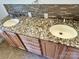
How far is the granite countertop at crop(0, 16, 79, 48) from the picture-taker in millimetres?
1307

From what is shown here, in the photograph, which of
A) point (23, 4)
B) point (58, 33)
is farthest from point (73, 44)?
point (23, 4)

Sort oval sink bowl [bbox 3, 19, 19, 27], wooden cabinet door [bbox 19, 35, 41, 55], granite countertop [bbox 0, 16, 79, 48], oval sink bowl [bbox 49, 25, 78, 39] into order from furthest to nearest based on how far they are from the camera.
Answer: oval sink bowl [bbox 3, 19, 19, 27] → wooden cabinet door [bbox 19, 35, 41, 55] → oval sink bowl [bbox 49, 25, 78, 39] → granite countertop [bbox 0, 16, 79, 48]

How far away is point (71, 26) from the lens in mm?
1542

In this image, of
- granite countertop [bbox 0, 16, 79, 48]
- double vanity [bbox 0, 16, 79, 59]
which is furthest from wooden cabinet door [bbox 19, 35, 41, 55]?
granite countertop [bbox 0, 16, 79, 48]

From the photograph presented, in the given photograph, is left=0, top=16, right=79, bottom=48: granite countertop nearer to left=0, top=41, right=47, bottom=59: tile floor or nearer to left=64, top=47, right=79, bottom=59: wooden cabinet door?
left=64, top=47, right=79, bottom=59: wooden cabinet door

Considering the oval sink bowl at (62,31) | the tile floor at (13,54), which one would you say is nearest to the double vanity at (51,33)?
the oval sink bowl at (62,31)

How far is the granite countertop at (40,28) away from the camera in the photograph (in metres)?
1.31

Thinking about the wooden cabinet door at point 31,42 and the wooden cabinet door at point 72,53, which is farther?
the wooden cabinet door at point 31,42

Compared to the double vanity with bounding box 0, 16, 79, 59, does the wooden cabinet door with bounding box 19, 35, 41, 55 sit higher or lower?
lower

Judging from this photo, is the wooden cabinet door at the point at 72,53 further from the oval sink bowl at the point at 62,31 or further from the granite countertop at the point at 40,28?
the oval sink bowl at the point at 62,31

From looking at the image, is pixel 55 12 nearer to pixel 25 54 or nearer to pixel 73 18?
pixel 73 18

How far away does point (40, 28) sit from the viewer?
5.20 feet

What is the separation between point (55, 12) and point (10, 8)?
3.33 feet

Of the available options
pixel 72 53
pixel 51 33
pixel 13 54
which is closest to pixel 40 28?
pixel 51 33
